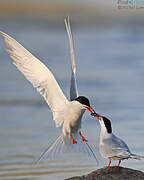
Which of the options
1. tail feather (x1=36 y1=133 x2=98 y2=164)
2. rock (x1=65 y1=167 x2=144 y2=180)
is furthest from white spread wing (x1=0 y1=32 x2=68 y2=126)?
rock (x1=65 y1=167 x2=144 y2=180)

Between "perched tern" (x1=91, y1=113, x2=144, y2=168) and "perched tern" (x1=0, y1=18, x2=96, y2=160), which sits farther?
"perched tern" (x1=0, y1=18, x2=96, y2=160)

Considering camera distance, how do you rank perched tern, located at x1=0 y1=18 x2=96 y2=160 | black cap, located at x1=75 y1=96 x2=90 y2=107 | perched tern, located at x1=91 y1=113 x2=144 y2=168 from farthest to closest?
perched tern, located at x1=0 y1=18 x2=96 y2=160 < black cap, located at x1=75 y1=96 x2=90 y2=107 < perched tern, located at x1=91 y1=113 x2=144 y2=168

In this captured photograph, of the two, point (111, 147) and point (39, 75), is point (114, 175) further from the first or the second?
point (39, 75)

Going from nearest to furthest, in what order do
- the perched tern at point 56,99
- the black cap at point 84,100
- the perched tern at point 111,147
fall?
the perched tern at point 111,147, the black cap at point 84,100, the perched tern at point 56,99

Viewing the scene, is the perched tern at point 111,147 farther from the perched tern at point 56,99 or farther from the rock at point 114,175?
the perched tern at point 56,99

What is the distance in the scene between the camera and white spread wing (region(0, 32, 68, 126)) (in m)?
8.47

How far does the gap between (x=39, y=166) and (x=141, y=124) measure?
2366mm

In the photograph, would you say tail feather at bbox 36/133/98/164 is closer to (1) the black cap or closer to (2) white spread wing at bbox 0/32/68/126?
(2) white spread wing at bbox 0/32/68/126

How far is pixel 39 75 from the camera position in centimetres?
850

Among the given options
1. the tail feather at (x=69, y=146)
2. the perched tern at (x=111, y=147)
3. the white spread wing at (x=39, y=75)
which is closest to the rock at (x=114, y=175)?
the perched tern at (x=111, y=147)

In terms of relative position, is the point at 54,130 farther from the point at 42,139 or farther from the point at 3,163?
the point at 3,163

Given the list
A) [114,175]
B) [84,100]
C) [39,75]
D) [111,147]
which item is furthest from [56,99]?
[114,175]

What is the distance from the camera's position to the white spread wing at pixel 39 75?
333 inches

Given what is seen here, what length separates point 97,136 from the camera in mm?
10250
